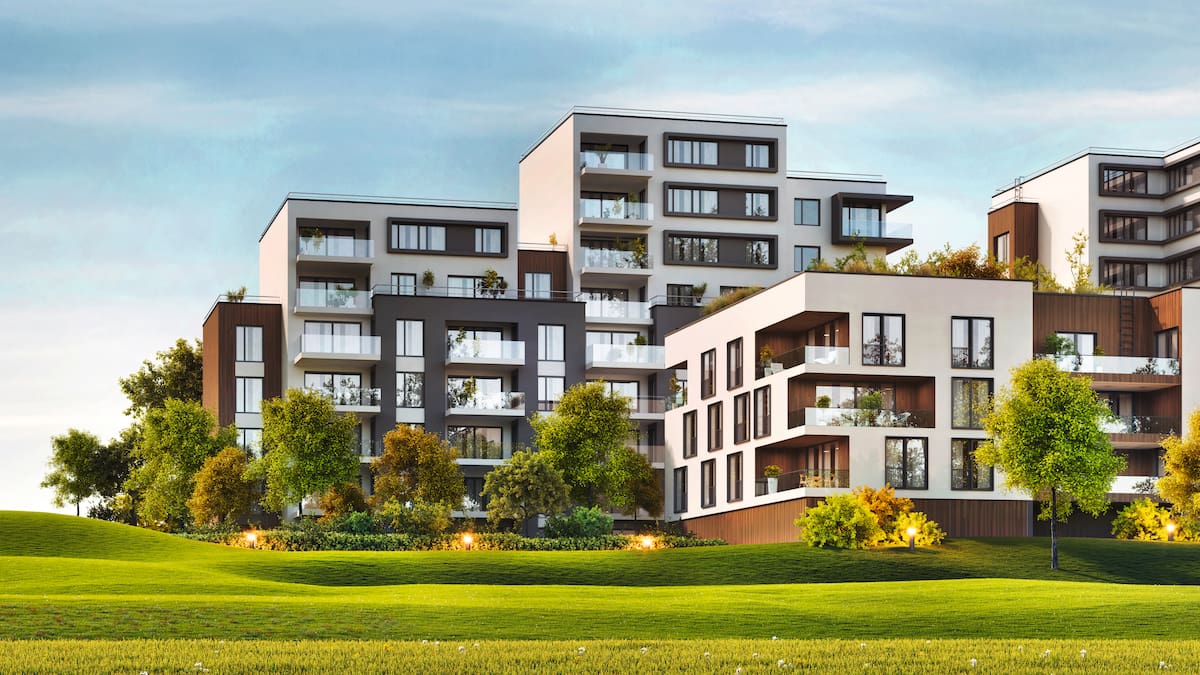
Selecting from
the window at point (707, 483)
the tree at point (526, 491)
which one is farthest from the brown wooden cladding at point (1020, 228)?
the tree at point (526, 491)

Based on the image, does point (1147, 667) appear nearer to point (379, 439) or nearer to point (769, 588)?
point (769, 588)

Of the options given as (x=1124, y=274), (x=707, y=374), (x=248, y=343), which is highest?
(x=1124, y=274)

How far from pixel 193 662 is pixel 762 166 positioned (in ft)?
208

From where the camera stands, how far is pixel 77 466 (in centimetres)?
7406

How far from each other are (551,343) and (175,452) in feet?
58.1

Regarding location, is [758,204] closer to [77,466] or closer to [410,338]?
[410,338]

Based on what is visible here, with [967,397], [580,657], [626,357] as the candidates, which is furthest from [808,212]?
[580,657]

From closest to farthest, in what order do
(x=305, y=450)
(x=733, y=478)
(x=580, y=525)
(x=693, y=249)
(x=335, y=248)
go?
(x=580, y=525) → (x=305, y=450) → (x=733, y=478) → (x=335, y=248) → (x=693, y=249)

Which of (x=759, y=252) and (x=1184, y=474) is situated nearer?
(x=1184, y=474)

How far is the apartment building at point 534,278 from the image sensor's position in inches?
2766

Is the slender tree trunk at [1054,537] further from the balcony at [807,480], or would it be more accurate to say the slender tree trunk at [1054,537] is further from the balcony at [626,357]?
the balcony at [626,357]

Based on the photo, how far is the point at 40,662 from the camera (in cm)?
1809

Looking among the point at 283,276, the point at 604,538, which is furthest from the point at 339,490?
the point at 283,276

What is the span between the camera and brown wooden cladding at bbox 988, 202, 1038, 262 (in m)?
86.9
